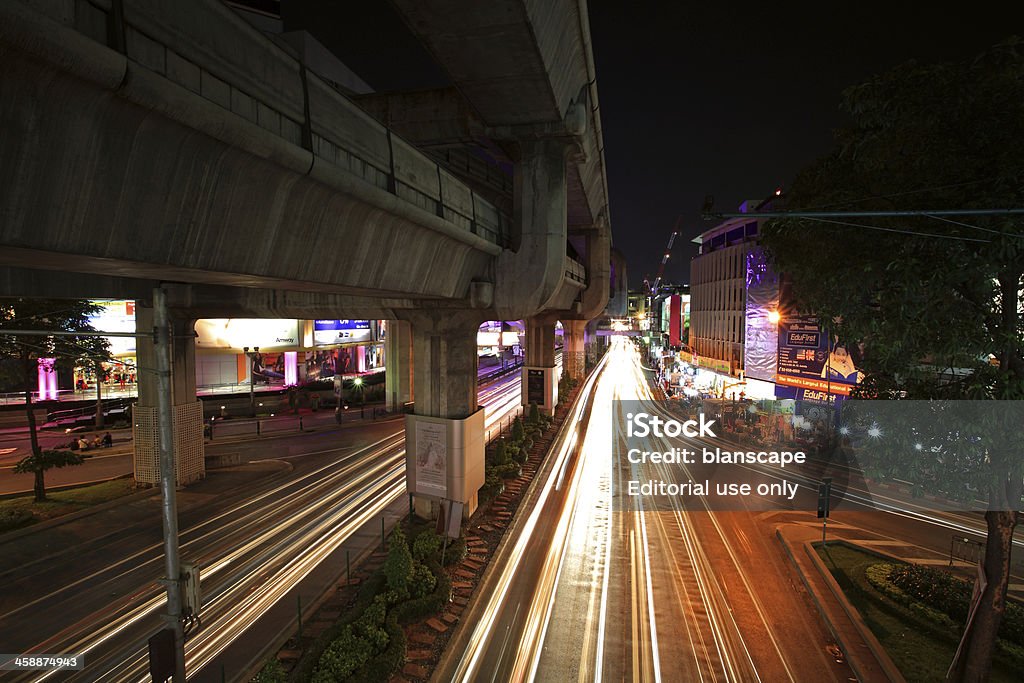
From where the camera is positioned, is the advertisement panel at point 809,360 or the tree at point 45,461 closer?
the tree at point 45,461

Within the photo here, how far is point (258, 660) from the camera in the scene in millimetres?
9180

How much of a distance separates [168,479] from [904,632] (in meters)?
14.8

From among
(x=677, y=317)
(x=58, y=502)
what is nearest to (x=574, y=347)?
(x=677, y=317)

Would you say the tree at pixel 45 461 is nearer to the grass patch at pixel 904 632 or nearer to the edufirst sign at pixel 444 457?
the edufirst sign at pixel 444 457

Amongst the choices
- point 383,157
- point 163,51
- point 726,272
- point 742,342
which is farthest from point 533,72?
point 726,272

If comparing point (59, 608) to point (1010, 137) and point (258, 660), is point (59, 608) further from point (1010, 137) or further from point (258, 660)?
point (1010, 137)

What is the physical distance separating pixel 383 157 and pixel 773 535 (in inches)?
645

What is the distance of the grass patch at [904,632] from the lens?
9372 millimetres

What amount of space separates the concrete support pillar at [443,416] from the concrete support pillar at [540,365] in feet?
50.5

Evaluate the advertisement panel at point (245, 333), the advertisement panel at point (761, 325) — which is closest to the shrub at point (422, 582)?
the advertisement panel at point (245, 333)

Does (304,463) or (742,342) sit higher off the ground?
(742,342)

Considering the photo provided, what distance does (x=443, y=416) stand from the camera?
15.4 metres

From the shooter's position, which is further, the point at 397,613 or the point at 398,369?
the point at 398,369

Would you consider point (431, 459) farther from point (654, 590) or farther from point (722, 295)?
point (722, 295)
